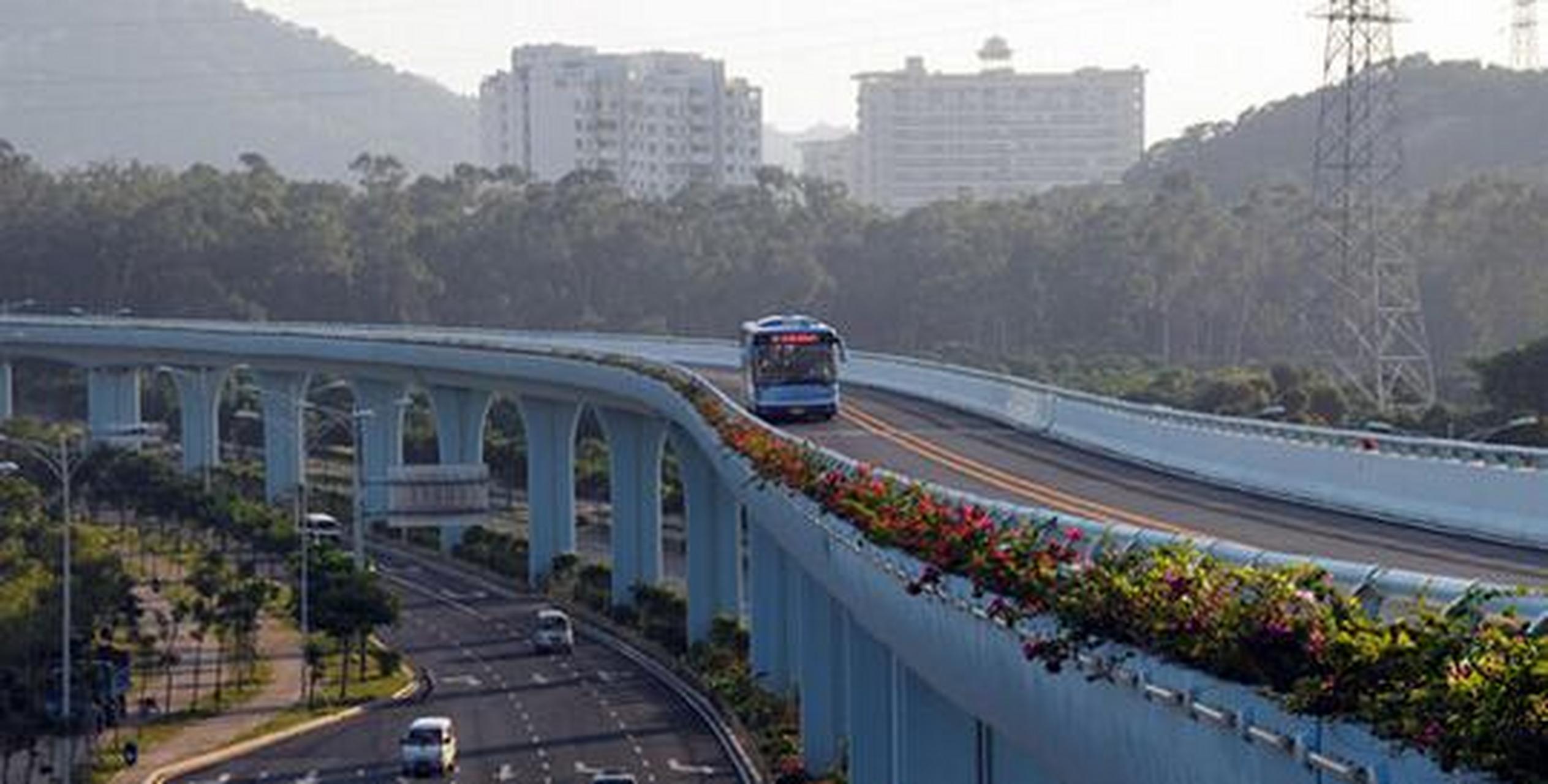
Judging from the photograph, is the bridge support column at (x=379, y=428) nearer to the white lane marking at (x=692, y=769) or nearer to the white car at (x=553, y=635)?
the white car at (x=553, y=635)

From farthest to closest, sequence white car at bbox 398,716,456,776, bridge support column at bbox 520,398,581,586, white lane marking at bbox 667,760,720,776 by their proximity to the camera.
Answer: bridge support column at bbox 520,398,581,586, white car at bbox 398,716,456,776, white lane marking at bbox 667,760,720,776

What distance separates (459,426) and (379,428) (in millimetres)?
6107

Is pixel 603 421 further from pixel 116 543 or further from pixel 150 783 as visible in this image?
pixel 150 783

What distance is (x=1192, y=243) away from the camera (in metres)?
166

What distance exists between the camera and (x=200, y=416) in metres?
132

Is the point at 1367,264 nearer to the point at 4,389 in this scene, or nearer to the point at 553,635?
the point at 553,635

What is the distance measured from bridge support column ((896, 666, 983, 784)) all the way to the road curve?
4800mm

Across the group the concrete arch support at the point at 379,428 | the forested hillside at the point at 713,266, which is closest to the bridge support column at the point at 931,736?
the concrete arch support at the point at 379,428

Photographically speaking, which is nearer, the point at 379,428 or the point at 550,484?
the point at 550,484

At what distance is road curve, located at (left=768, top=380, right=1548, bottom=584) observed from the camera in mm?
36750

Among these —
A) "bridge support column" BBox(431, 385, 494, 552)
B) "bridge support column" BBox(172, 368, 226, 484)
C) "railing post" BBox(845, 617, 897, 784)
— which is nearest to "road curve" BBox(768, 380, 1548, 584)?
"railing post" BBox(845, 617, 897, 784)

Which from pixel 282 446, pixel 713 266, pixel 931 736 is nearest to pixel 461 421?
pixel 282 446

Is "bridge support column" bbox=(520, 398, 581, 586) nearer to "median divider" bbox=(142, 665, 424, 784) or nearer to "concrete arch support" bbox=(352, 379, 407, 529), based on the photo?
"concrete arch support" bbox=(352, 379, 407, 529)

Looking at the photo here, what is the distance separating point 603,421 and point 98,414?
5573 cm
